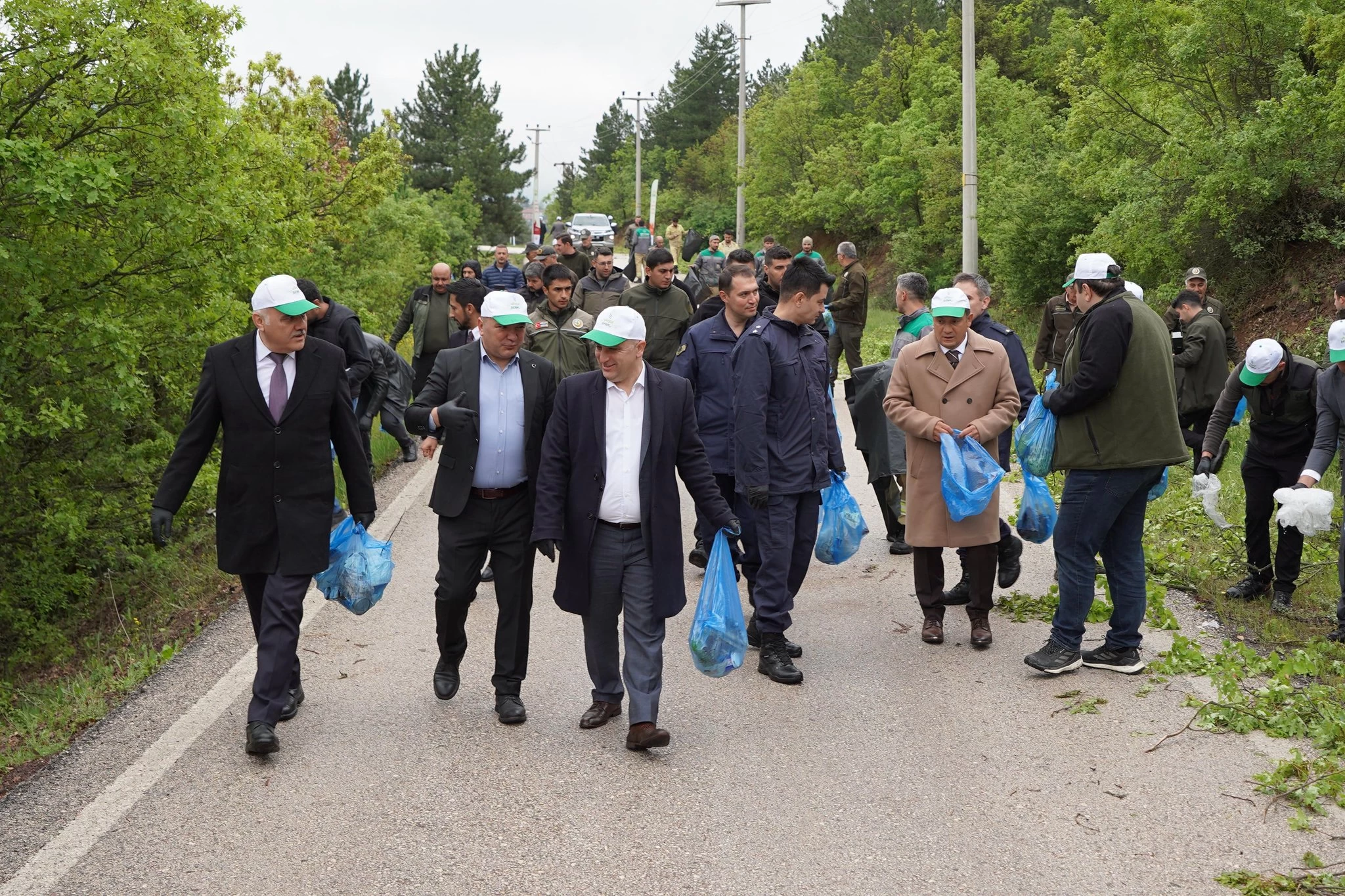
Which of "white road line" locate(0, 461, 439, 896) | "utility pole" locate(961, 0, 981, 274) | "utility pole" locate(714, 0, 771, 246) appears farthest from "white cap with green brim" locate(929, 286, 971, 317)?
"utility pole" locate(714, 0, 771, 246)

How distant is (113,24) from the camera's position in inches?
392

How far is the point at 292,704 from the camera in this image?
21.0ft

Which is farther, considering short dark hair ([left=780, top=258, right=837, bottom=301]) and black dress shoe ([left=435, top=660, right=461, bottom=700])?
short dark hair ([left=780, top=258, right=837, bottom=301])

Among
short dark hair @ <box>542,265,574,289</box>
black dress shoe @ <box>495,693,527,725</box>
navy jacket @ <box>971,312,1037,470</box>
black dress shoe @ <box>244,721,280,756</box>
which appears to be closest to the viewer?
black dress shoe @ <box>244,721,280,756</box>

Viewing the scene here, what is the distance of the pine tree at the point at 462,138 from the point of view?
66.8 m

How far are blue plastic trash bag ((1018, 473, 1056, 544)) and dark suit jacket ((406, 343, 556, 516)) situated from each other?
305 centimetres

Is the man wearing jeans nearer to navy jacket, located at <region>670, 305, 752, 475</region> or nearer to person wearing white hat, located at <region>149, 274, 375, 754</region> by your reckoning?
navy jacket, located at <region>670, 305, 752, 475</region>

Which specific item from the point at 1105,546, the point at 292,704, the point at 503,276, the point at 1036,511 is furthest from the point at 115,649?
the point at 503,276

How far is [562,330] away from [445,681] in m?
3.68

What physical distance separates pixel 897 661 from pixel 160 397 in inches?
294

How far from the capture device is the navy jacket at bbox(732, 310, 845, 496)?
22.9 ft

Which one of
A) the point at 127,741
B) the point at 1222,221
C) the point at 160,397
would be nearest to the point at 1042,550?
the point at 127,741

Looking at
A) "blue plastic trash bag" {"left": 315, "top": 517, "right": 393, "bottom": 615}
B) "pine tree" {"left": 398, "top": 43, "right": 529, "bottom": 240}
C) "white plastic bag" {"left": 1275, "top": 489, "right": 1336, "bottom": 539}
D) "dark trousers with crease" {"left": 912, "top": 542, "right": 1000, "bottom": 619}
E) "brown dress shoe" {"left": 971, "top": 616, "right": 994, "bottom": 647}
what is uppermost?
"pine tree" {"left": 398, "top": 43, "right": 529, "bottom": 240}

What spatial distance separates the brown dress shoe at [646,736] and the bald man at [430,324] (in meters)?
8.18
